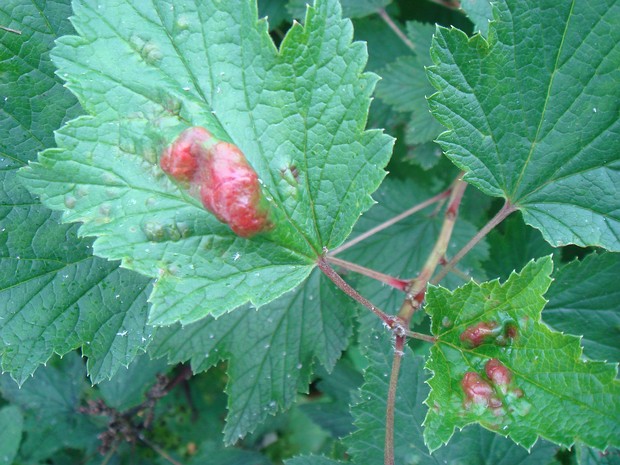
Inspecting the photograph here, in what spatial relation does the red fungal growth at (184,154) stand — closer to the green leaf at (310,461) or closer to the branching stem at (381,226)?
the branching stem at (381,226)

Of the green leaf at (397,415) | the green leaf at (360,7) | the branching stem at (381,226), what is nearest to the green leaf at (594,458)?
the green leaf at (397,415)

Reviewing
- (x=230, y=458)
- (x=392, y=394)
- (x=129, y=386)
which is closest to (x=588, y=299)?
(x=392, y=394)

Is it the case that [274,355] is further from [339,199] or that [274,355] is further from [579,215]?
[579,215]

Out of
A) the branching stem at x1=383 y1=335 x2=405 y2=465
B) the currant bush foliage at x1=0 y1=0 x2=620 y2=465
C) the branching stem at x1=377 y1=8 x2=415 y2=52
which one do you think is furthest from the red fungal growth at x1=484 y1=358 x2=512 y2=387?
the branching stem at x1=377 y1=8 x2=415 y2=52

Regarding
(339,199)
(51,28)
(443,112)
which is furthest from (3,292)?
(443,112)

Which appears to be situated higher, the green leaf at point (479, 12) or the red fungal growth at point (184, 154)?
the green leaf at point (479, 12)

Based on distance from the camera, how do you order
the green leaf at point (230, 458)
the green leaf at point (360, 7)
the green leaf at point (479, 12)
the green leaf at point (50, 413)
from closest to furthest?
the green leaf at point (479, 12)
the green leaf at point (360, 7)
the green leaf at point (230, 458)
the green leaf at point (50, 413)

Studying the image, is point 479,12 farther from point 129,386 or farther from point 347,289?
point 129,386

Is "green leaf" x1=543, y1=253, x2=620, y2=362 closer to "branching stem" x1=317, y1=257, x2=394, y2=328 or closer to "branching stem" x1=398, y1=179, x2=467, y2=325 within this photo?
"branching stem" x1=398, y1=179, x2=467, y2=325
